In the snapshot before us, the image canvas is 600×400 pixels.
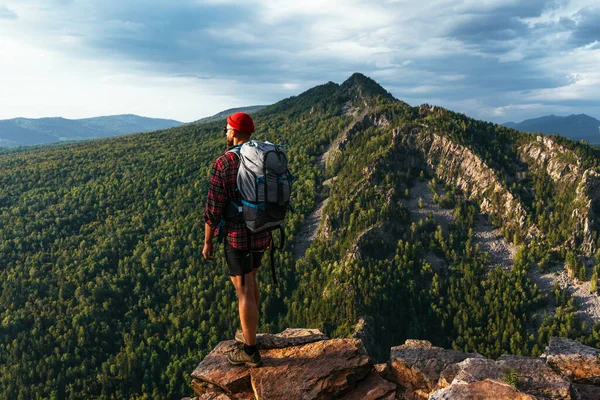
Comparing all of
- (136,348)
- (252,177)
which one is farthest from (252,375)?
(136,348)

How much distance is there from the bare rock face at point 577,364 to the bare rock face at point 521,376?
98 cm

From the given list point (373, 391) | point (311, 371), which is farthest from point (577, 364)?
point (311, 371)

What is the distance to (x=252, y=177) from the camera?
11344 mm

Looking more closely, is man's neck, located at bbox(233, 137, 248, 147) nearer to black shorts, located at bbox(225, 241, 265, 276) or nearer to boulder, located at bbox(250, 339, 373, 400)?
black shorts, located at bbox(225, 241, 265, 276)

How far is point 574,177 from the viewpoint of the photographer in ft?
539

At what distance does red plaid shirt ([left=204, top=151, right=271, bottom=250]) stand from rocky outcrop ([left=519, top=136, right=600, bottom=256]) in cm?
18346

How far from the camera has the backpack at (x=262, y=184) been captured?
1128 cm

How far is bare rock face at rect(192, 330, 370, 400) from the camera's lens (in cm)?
1266

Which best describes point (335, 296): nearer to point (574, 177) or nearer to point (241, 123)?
point (574, 177)

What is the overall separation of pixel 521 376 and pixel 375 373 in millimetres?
5245

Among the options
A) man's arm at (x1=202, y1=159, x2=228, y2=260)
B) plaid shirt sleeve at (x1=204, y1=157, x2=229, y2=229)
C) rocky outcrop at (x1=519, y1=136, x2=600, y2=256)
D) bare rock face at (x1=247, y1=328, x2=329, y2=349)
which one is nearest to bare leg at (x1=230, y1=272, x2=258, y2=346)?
man's arm at (x1=202, y1=159, x2=228, y2=260)

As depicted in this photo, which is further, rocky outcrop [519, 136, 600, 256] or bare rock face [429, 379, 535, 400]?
rocky outcrop [519, 136, 600, 256]

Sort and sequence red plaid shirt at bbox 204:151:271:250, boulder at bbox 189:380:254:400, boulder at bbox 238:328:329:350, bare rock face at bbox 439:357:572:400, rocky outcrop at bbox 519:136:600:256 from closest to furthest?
bare rock face at bbox 439:357:572:400 → red plaid shirt at bbox 204:151:271:250 → boulder at bbox 189:380:254:400 → boulder at bbox 238:328:329:350 → rocky outcrop at bbox 519:136:600:256

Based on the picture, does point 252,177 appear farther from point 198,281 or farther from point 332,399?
point 198,281
